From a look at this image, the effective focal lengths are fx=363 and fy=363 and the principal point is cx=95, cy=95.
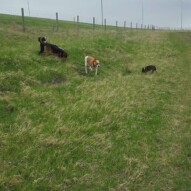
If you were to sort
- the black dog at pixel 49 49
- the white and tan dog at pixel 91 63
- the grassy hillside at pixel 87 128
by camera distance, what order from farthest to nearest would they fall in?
the black dog at pixel 49 49, the white and tan dog at pixel 91 63, the grassy hillside at pixel 87 128

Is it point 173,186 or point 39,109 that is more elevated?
point 39,109

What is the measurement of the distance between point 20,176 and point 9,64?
7.86m

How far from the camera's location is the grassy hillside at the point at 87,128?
7.37 meters

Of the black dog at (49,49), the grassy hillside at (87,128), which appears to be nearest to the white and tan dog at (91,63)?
the grassy hillside at (87,128)

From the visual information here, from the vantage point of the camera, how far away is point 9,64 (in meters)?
14.1

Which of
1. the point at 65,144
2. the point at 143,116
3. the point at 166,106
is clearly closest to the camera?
the point at 65,144

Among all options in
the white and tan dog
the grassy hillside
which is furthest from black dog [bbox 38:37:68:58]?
the white and tan dog

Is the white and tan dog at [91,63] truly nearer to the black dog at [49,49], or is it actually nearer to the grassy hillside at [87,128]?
the grassy hillside at [87,128]

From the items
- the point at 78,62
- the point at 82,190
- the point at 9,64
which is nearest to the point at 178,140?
the point at 82,190

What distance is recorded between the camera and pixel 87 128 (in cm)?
959

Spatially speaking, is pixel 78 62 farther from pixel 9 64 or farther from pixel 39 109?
pixel 39 109

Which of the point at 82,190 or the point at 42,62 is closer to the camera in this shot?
the point at 82,190

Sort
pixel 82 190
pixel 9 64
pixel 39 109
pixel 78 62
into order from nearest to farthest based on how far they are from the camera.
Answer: pixel 82 190 → pixel 39 109 → pixel 9 64 → pixel 78 62

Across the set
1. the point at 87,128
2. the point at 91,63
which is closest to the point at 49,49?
the point at 91,63
